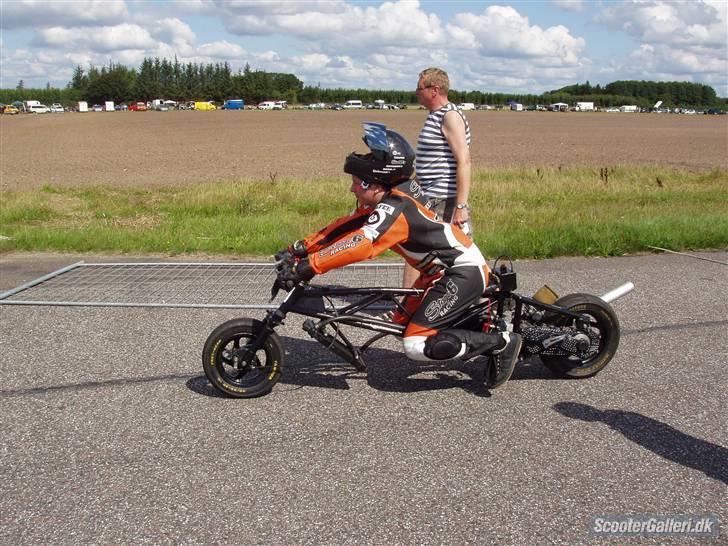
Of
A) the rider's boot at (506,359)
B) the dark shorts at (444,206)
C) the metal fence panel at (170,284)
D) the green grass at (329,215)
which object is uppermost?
the dark shorts at (444,206)

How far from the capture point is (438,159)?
6055 millimetres

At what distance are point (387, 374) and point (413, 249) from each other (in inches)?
42.0

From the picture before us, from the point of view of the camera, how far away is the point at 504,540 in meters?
3.28

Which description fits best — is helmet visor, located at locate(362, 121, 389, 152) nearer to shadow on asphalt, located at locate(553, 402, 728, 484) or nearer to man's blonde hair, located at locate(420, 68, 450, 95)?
man's blonde hair, located at locate(420, 68, 450, 95)

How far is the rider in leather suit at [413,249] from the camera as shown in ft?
15.2

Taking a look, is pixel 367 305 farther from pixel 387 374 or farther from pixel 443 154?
pixel 443 154

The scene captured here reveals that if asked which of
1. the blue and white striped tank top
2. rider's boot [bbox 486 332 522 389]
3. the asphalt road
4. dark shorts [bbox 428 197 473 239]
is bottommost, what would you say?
the asphalt road

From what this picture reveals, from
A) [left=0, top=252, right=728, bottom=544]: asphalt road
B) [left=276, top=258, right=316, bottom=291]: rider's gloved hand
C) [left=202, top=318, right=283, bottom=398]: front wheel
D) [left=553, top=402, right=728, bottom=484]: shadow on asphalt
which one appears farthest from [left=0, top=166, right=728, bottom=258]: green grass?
[left=276, top=258, right=316, bottom=291]: rider's gloved hand

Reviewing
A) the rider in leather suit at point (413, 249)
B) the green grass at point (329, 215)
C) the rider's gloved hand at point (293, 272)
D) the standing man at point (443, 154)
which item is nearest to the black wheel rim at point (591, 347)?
the rider in leather suit at point (413, 249)

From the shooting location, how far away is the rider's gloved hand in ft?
14.9

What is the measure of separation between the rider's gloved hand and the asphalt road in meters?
0.85

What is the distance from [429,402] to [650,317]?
2845mm

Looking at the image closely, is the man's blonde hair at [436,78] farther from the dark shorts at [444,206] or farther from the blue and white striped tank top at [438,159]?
the dark shorts at [444,206]

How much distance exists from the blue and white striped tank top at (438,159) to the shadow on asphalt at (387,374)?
1.45 meters
